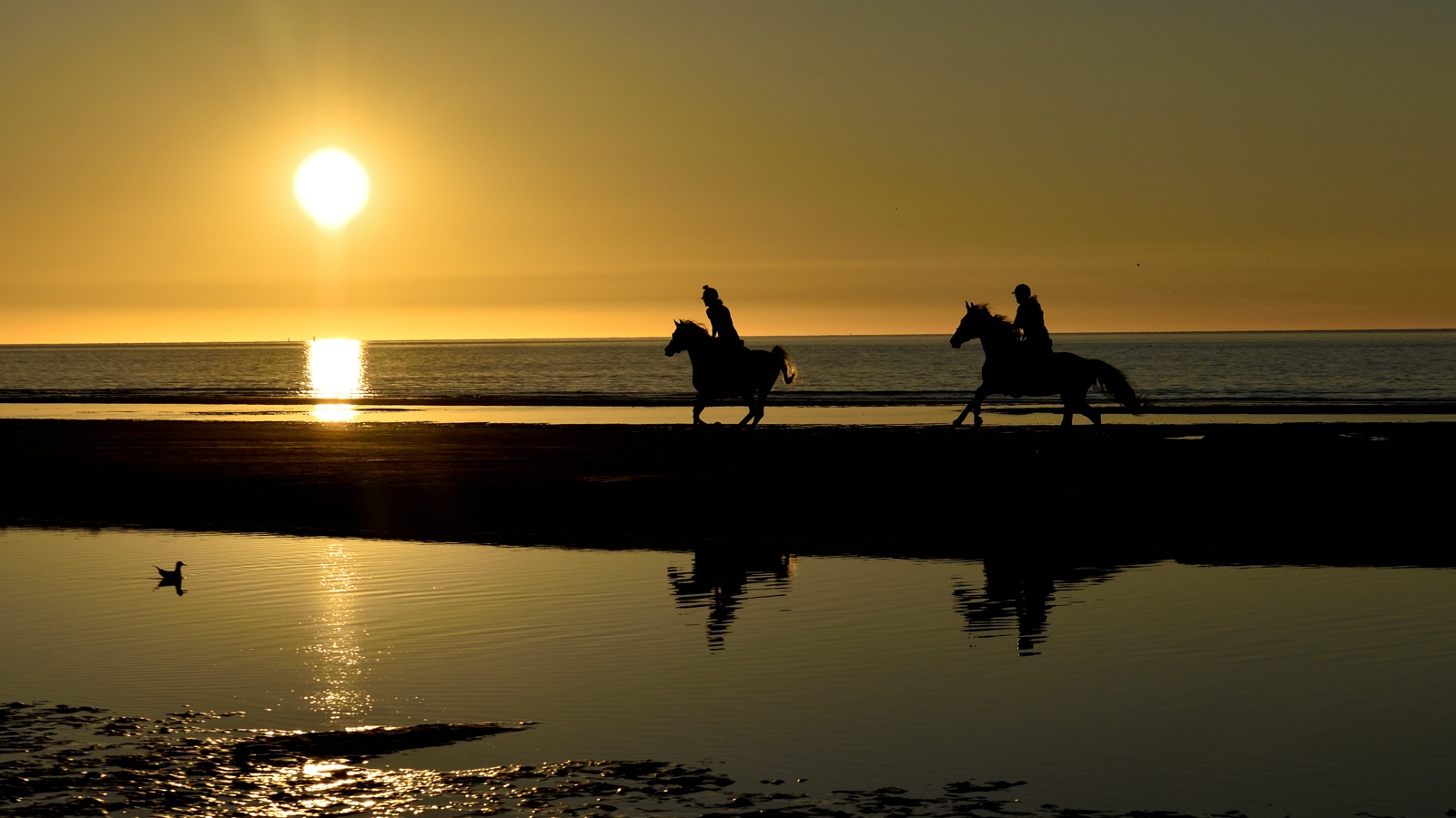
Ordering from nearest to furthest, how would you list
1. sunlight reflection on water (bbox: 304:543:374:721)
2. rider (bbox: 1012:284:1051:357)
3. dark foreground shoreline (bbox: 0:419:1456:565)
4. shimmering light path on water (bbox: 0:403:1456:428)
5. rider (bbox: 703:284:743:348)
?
sunlight reflection on water (bbox: 304:543:374:721), dark foreground shoreline (bbox: 0:419:1456:565), rider (bbox: 1012:284:1051:357), rider (bbox: 703:284:743:348), shimmering light path on water (bbox: 0:403:1456:428)

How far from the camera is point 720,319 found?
30391 millimetres

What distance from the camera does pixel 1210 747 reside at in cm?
736

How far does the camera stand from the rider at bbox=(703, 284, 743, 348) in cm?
2995

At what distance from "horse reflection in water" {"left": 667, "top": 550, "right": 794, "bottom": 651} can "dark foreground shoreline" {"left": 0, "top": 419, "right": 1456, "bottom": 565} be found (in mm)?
1002

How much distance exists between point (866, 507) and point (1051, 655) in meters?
9.31

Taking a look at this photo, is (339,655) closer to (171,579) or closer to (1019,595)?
(171,579)

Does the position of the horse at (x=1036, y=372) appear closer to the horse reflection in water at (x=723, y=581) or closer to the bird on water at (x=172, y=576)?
the horse reflection in water at (x=723, y=581)

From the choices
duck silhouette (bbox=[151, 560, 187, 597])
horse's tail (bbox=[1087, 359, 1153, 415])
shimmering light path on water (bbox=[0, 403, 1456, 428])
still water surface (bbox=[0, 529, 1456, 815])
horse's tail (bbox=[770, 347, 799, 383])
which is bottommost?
still water surface (bbox=[0, 529, 1456, 815])

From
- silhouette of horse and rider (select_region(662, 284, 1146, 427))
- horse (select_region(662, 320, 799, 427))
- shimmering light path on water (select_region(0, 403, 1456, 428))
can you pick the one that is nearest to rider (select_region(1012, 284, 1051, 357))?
silhouette of horse and rider (select_region(662, 284, 1146, 427))

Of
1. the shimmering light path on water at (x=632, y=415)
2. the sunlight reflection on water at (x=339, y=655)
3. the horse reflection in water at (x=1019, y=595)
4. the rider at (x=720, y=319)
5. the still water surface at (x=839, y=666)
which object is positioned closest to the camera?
the still water surface at (x=839, y=666)

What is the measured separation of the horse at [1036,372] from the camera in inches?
1034

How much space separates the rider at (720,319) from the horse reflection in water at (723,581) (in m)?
14.4

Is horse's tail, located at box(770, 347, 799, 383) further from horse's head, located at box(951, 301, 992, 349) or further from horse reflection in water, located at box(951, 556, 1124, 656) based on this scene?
horse reflection in water, located at box(951, 556, 1124, 656)

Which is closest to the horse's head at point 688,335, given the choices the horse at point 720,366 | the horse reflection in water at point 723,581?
the horse at point 720,366
